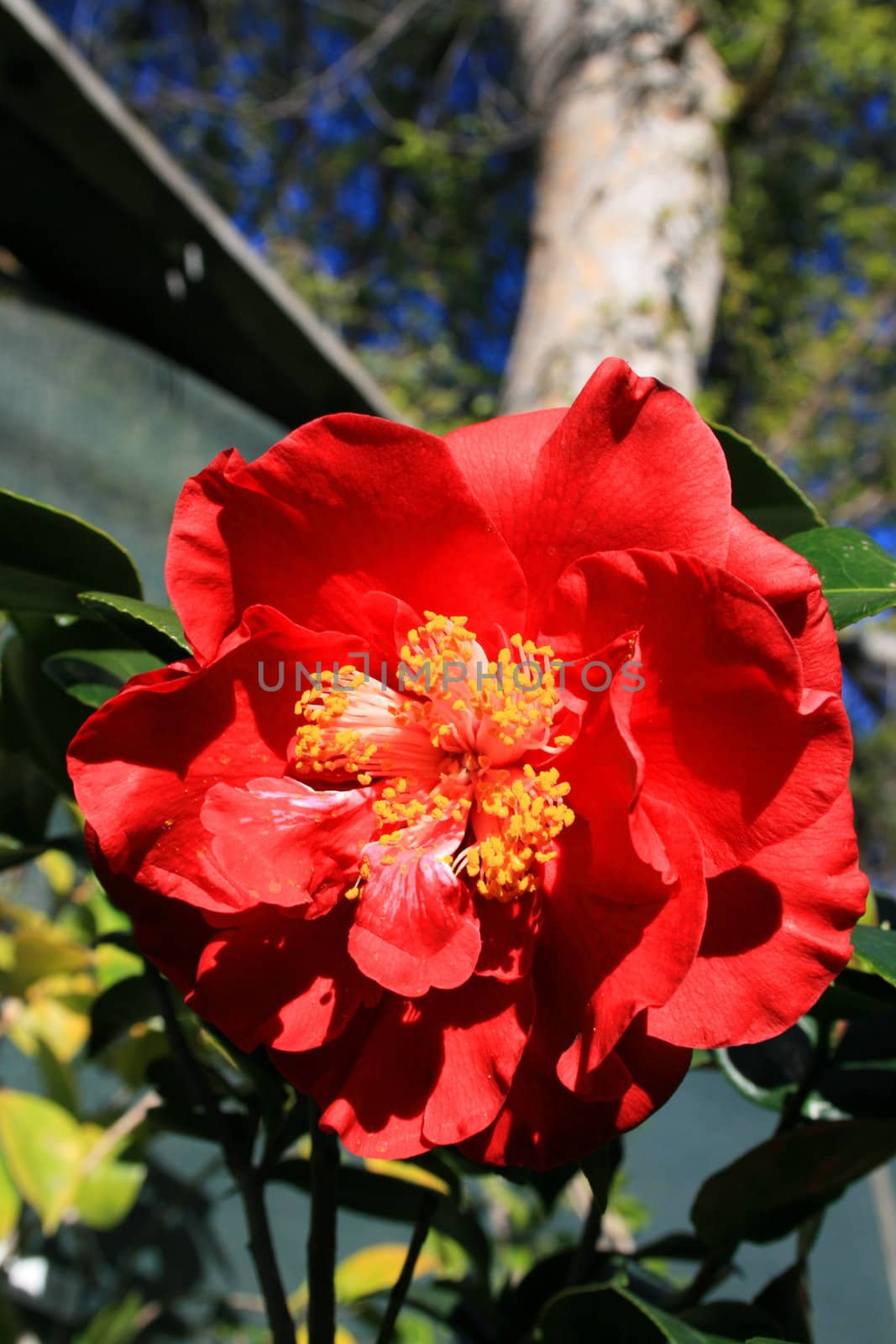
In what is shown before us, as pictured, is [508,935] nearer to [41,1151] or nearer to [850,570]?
[850,570]

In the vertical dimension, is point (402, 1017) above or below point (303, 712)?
below

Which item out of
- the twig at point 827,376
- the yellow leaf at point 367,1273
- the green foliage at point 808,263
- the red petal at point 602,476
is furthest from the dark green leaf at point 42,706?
the twig at point 827,376

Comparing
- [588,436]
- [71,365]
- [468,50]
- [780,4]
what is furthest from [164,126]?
[588,436]

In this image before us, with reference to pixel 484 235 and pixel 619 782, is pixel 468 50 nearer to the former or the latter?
pixel 484 235

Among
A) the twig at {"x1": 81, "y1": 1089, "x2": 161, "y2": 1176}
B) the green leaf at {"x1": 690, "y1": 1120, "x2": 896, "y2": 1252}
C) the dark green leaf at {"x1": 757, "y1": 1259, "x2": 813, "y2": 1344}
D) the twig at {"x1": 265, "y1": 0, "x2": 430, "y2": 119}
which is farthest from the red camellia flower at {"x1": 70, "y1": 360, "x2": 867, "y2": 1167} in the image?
the twig at {"x1": 265, "y1": 0, "x2": 430, "y2": 119}

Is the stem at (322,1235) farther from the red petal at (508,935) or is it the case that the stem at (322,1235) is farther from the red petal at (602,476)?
the red petal at (602,476)

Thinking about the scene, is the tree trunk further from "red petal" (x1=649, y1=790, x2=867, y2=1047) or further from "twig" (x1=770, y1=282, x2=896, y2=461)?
"red petal" (x1=649, y1=790, x2=867, y2=1047)
